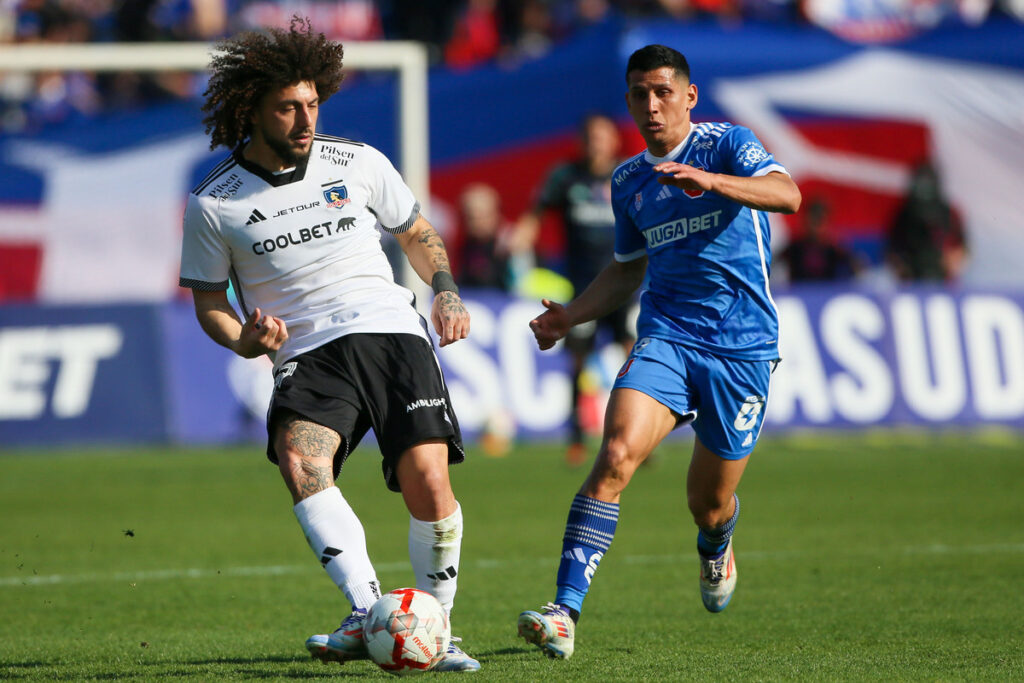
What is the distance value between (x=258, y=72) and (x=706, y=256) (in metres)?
1.98

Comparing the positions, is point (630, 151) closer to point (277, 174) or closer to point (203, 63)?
point (203, 63)

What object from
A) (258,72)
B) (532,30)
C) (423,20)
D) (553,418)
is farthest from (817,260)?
(258,72)

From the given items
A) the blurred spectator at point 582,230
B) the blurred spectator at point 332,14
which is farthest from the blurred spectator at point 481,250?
the blurred spectator at point 332,14

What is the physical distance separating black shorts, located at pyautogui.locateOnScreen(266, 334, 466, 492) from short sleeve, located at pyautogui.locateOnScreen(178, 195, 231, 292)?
43 centimetres

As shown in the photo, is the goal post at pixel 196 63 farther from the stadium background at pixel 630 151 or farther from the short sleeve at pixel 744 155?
the short sleeve at pixel 744 155

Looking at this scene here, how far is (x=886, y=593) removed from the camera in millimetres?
7098

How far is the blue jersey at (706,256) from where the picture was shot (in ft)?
20.3

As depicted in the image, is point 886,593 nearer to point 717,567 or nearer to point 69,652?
point 717,567

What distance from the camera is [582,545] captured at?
579 centimetres

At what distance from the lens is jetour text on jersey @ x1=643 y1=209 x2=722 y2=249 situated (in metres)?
6.18

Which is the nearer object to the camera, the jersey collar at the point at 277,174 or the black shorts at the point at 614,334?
the jersey collar at the point at 277,174

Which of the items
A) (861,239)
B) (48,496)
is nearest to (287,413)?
(48,496)

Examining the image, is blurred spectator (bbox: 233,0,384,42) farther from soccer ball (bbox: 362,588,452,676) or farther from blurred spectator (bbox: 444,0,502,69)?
soccer ball (bbox: 362,588,452,676)

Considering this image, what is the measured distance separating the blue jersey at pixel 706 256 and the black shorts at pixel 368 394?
3.86ft
